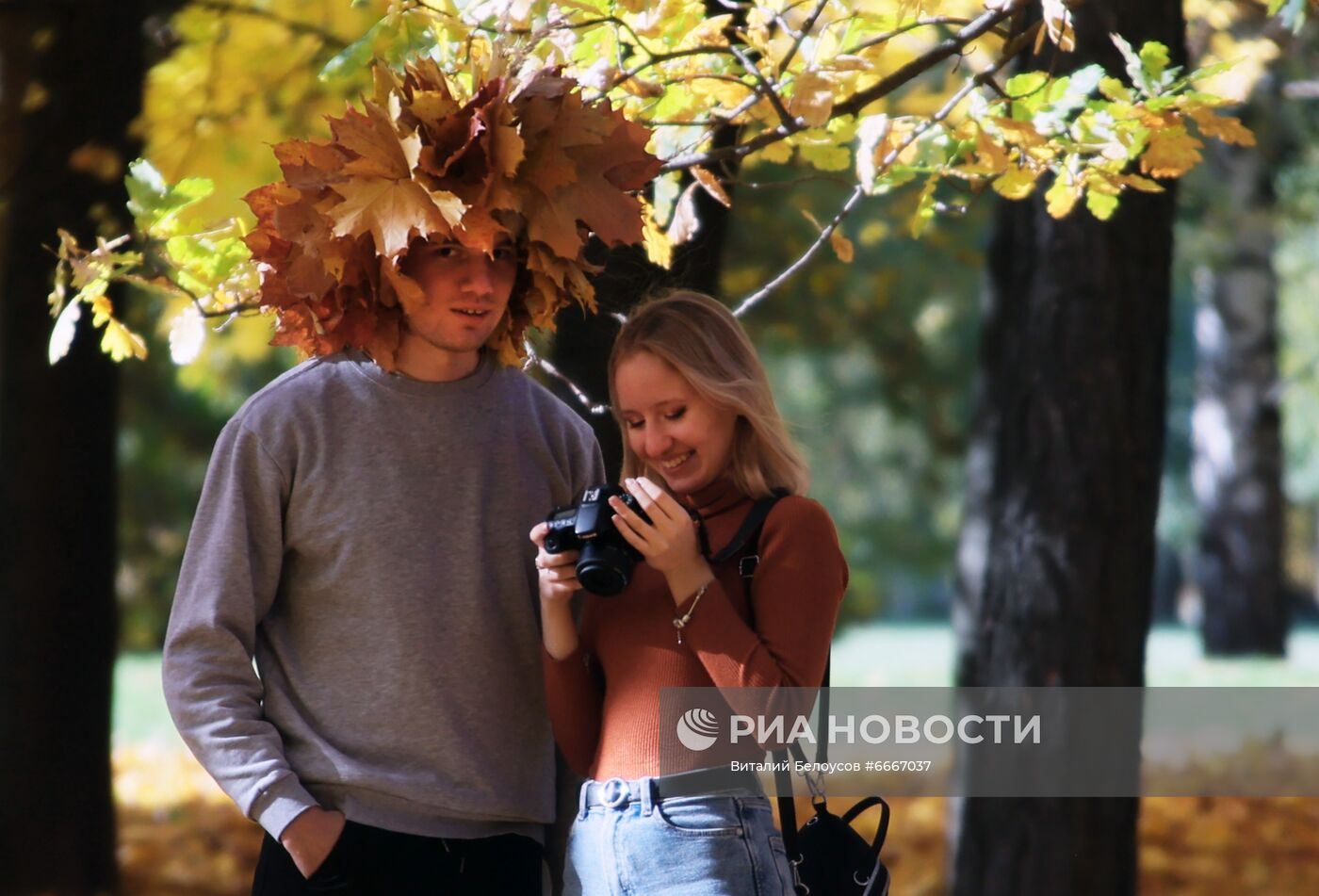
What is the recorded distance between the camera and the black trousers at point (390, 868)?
2.64 meters

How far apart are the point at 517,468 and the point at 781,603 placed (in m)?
0.61

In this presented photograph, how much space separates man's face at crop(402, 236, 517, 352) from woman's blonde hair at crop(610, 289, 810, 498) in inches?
10.0

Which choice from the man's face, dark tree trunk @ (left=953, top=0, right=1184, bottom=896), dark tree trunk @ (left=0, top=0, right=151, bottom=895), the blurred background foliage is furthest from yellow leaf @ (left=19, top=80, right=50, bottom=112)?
the man's face

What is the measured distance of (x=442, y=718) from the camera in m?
2.72

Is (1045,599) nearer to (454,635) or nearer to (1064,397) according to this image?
(1064,397)

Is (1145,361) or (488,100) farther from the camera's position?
(1145,361)

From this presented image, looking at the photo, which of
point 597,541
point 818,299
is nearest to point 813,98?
point 597,541

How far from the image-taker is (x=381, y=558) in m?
2.72

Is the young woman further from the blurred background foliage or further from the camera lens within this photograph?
the blurred background foliage

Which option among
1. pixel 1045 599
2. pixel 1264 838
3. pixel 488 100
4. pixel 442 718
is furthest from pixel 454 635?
pixel 1264 838

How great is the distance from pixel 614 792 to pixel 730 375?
74 cm

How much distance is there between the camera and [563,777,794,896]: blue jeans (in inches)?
97.6

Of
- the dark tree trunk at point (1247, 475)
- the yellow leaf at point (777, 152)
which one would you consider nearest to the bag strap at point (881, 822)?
the yellow leaf at point (777, 152)

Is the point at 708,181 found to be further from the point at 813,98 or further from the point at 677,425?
the point at 677,425
